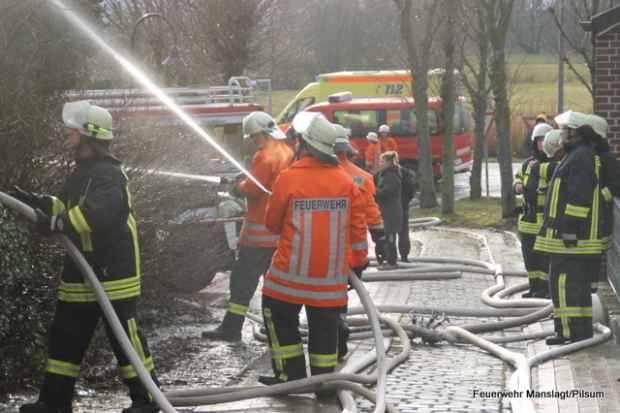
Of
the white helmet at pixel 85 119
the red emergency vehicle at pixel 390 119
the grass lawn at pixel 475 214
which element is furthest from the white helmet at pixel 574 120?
the red emergency vehicle at pixel 390 119

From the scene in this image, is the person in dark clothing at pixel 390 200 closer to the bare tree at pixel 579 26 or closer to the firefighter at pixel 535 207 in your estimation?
the firefighter at pixel 535 207

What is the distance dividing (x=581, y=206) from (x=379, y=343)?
2.49 m

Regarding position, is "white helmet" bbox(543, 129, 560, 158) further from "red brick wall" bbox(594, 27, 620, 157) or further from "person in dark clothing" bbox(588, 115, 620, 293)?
"red brick wall" bbox(594, 27, 620, 157)

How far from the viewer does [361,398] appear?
7688 millimetres

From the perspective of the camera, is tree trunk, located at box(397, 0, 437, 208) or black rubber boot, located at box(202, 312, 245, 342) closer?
black rubber boot, located at box(202, 312, 245, 342)

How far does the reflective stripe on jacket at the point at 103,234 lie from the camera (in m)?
6.64

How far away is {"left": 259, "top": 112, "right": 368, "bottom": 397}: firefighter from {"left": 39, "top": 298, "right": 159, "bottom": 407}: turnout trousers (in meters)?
1.09

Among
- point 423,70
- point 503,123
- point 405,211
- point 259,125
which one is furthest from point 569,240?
point 423,70

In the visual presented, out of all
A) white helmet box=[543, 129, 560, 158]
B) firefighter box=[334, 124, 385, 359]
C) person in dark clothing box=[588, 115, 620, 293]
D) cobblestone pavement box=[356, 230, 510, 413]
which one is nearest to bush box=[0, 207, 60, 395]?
cobblestone pavement box=[356, 230, 510, 413]

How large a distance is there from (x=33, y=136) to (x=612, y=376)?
14.0ft

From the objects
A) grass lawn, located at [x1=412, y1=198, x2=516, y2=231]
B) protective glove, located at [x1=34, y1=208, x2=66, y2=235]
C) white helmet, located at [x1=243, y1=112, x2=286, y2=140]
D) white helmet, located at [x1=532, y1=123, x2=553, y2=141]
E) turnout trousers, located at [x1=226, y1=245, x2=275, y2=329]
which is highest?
white helmet, located at [x1=243, y1=112, x2=286, y2=140]

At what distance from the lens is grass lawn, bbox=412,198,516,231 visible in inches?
851

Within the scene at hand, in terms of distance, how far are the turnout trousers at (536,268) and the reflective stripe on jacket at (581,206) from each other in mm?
2575

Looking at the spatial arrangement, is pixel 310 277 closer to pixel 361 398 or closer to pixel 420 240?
pixel 361 398
